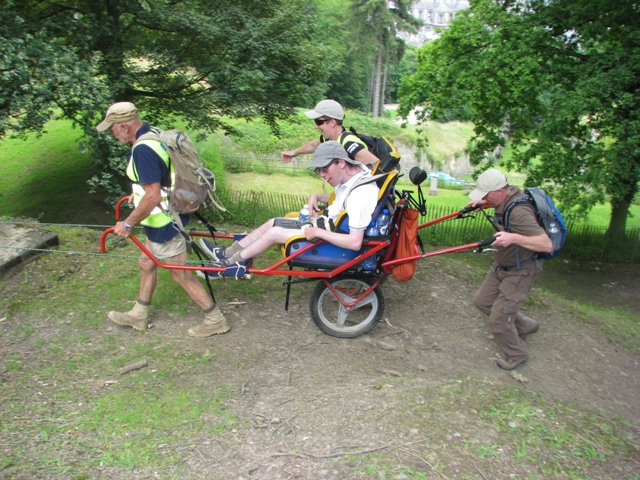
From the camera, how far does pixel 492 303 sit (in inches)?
202

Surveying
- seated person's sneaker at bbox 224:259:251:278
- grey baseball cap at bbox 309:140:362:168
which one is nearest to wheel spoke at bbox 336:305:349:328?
seated person's sneaker at bbox 224:259:251:278

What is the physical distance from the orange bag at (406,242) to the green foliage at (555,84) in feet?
19.2

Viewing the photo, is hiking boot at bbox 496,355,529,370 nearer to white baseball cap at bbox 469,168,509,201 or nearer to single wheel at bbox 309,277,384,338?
single wheel at bbox 309,277,384,338

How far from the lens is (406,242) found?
4.56 m

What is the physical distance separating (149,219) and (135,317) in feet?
3.51

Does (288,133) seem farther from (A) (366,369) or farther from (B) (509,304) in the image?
(A) (366,369)

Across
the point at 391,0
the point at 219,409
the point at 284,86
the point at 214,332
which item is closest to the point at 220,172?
the point at 284,86

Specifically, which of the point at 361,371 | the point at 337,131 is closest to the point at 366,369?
the point at 361,371

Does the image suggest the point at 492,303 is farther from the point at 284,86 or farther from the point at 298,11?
the point at 298,11

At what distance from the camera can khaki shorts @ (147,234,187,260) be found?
454cm

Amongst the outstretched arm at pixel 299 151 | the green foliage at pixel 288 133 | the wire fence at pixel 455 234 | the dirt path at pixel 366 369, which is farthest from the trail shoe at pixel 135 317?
the green foliage at pixel 288 133

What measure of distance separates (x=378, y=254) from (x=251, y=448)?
205 cm

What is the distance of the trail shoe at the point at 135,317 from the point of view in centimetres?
479

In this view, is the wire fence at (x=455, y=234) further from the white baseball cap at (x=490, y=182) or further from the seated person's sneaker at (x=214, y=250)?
the white baseball cap at (x=490, y=182)
